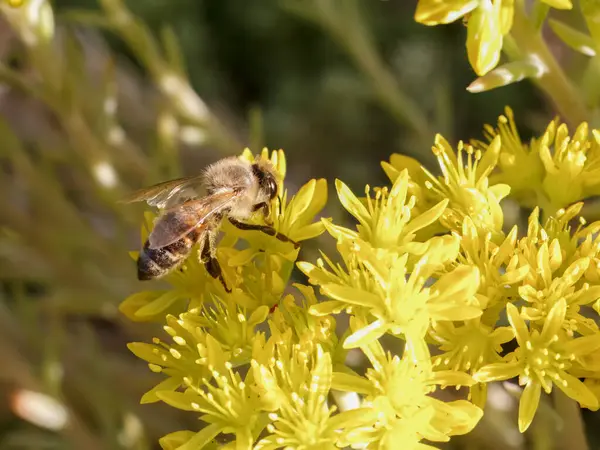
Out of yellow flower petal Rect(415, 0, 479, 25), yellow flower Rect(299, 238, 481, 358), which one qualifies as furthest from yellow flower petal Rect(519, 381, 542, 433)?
yellow flower petal Rect(415, 0, 479, 25)

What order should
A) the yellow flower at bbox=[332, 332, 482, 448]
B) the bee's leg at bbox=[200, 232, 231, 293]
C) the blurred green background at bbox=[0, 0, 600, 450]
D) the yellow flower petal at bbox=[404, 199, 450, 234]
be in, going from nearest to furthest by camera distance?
the yellow flower at bbox=[332, 332, 482, 448] < the yellow flower petal at bbox=[404, 199, 450, 234] < the bee's leg at bbox=[200, 232, 231, 293] < the blurred green background at bbox=[0, 0, 600, 450]

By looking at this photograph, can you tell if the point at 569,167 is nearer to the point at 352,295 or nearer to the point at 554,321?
the point at 554,321

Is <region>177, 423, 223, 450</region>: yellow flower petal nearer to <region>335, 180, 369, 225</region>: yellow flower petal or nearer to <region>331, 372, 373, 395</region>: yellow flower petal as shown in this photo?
<region>331, 372, 373, 395</region>: yellow flower petal

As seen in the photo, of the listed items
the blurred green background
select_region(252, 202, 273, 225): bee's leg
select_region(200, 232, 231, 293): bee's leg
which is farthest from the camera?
the blurred green background

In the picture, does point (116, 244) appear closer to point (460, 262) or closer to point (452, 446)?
point (452, 446)

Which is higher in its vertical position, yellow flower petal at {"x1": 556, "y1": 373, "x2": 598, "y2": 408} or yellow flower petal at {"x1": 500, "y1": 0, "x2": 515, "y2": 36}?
yellow flower petal at {"x1": 500, "y1": 0, "x2": 515, "y2": 36}

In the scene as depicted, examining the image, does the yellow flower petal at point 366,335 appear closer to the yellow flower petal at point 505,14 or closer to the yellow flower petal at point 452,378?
the yellow flower petal at point 452,378
